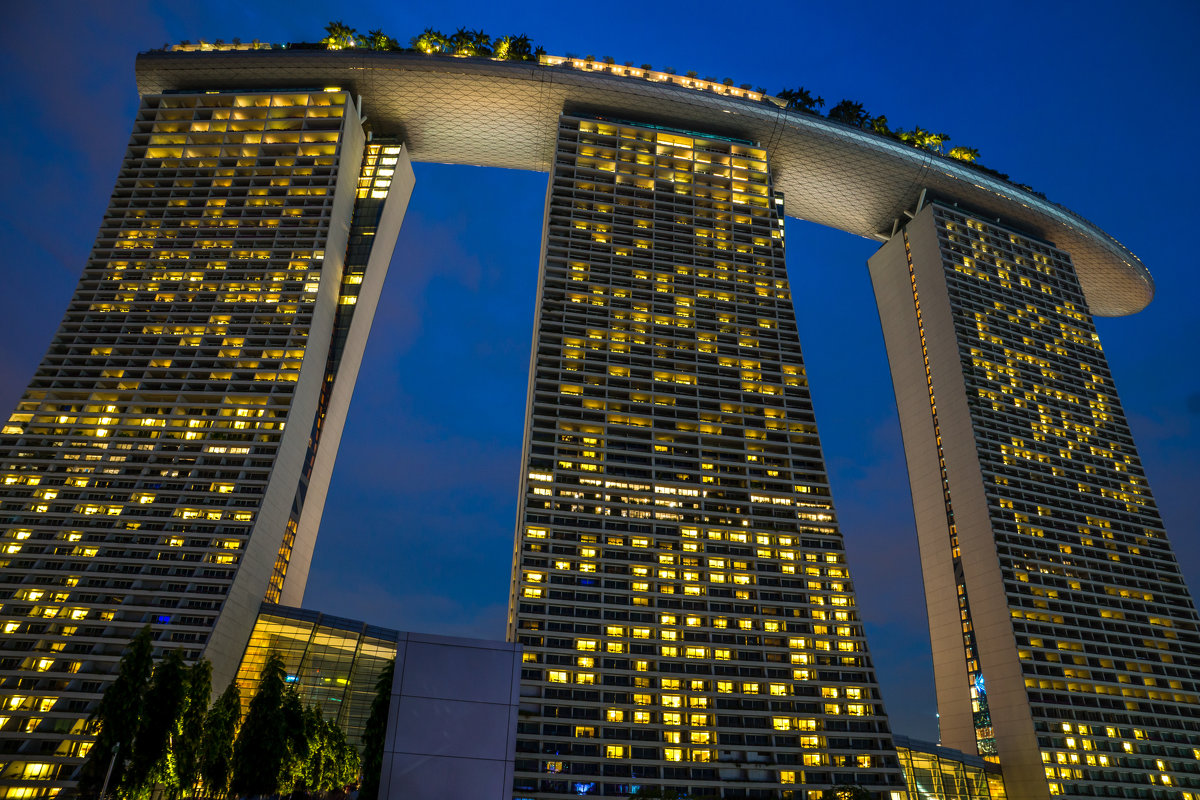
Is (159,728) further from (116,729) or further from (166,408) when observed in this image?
(166,408)

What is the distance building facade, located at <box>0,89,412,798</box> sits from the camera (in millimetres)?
76875

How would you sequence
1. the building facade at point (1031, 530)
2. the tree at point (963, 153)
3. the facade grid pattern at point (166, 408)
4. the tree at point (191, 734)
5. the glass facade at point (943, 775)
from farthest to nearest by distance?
the tree at point (963, 153) → the building facade at point (1031, 530) → the glass facade at point (943, 775) → the facade grid pattern at point (166, 408) → the tree at point (191, 734)

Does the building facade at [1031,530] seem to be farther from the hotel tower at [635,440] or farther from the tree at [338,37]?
the tree at [338,37]

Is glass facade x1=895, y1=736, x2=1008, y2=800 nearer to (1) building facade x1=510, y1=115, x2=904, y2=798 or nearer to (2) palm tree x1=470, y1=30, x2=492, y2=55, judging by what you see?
(1) building facade x1=510, y1=115, x2=904, y2=798

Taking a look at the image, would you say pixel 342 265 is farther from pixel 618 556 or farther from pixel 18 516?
pixel 618 556

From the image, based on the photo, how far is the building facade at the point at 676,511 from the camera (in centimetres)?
8044

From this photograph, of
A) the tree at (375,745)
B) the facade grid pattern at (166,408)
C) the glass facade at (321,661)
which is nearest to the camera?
the tree at (375,745)

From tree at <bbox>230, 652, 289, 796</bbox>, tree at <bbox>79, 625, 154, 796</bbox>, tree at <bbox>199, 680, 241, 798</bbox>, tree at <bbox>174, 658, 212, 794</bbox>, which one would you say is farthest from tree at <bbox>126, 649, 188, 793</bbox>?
tree at <bbox>230, 652, 289, 796</bbox>

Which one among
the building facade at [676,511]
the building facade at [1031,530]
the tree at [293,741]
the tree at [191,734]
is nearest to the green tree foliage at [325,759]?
the tree at [293,741]

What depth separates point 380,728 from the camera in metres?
57.1

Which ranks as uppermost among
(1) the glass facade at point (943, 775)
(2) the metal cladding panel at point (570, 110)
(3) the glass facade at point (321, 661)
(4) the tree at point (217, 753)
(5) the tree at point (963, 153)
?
(5) the tree at point (963, 153)

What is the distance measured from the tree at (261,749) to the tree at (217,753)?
2.35 feet

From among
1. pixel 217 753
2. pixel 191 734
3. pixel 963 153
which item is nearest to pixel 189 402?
pixel 217 753

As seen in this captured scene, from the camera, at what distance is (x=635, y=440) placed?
97188mm
